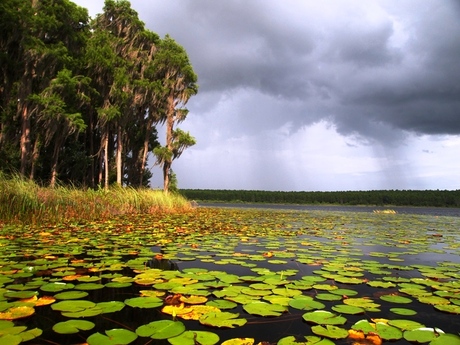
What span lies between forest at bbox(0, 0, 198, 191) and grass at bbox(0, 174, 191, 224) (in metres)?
1.89

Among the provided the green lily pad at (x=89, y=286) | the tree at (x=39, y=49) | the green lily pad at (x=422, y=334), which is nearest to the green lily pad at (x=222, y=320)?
the green lily pad at (x=422, y=334)

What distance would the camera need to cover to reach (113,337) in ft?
6.69

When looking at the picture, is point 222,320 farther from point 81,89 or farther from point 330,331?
point 81,89

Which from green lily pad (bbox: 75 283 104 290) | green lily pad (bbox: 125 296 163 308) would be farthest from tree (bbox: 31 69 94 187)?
green lily pad (bbox: 125 296 163 308)

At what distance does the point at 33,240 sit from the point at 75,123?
13039 millimetres

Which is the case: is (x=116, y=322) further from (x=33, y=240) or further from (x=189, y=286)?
(x=33, y=240)

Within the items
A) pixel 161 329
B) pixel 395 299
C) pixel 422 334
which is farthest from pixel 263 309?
pixel 395 299

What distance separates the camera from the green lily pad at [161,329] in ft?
6.88

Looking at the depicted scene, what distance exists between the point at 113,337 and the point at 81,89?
20827 millimetres

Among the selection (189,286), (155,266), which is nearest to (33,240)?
(155,266)

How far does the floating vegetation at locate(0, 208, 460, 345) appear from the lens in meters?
2.18

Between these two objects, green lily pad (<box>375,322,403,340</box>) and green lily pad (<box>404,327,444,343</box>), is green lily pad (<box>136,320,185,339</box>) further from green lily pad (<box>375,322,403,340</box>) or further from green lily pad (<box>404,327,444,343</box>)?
green lily pad (<box>404,327,444,343</box>)

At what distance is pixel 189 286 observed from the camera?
3.30 metres

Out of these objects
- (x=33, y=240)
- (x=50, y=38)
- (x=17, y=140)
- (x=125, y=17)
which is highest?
(x=125, y=17)
